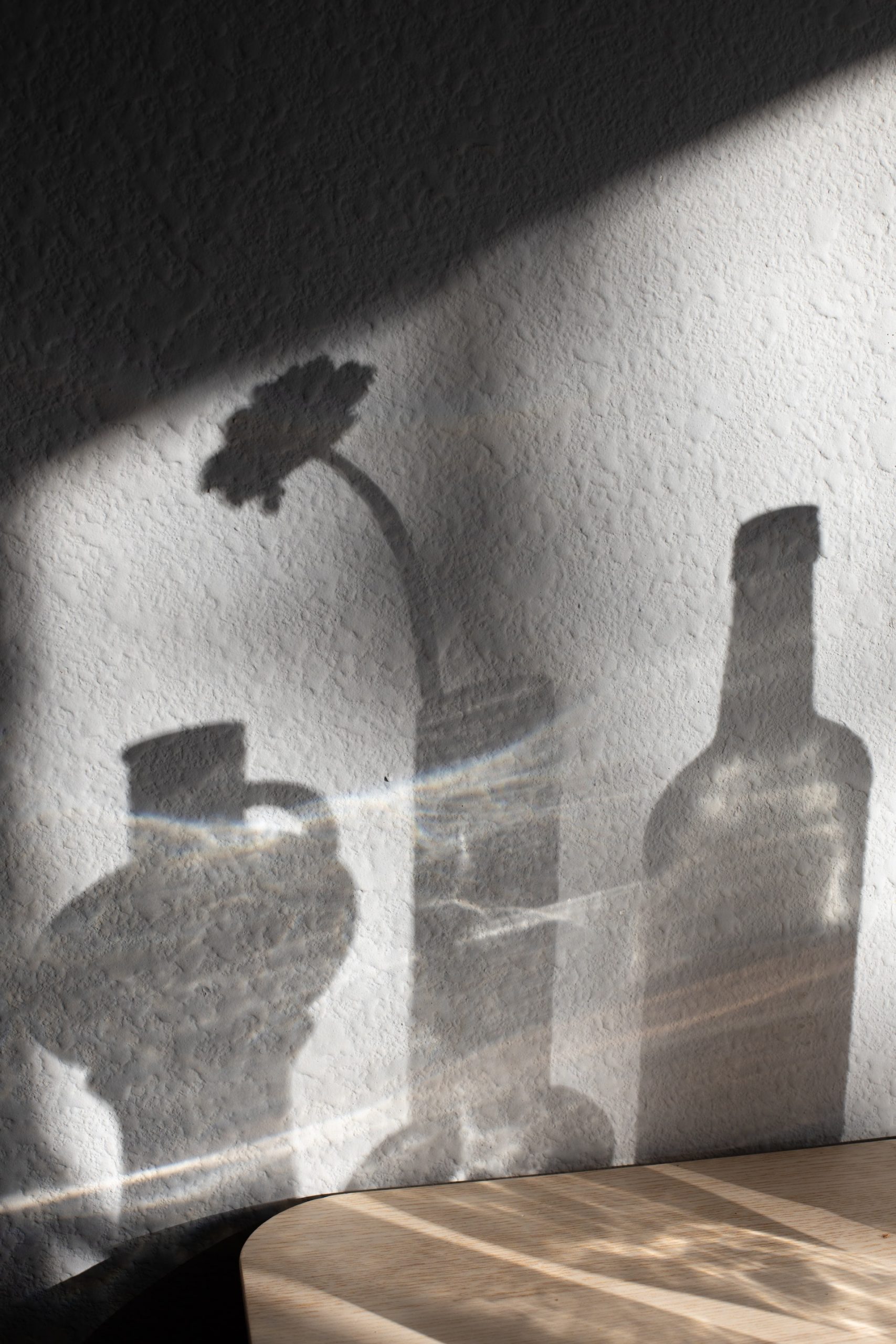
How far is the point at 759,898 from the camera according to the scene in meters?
0.85

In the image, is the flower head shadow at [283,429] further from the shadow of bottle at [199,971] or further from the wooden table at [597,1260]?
the wooden table at [597,1260]

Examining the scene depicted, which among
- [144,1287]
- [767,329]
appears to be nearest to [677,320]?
[767,329]

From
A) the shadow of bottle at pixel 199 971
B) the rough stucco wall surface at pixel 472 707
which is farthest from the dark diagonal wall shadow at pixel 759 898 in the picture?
the shadow of bottle at pixel 199 971

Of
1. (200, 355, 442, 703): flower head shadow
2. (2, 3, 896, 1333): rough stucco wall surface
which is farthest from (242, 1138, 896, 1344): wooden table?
(200, 355, 442, 703): flower head shadow

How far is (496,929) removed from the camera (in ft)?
2.66

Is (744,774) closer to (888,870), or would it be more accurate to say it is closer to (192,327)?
(888,870)

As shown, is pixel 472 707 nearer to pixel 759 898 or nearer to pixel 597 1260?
pixel 759 898

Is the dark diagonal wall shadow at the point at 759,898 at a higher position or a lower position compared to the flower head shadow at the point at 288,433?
lower

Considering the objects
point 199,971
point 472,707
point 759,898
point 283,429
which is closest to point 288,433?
point 283,429

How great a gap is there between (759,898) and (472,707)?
0.90ft

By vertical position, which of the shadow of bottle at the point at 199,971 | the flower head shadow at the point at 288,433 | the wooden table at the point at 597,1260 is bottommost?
the wooden table at the point at 597,1260

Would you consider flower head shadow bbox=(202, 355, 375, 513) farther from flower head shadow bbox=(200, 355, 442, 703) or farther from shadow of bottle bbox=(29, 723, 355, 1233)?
shadow of bottle bbox=(29, 723, 355, 1233)

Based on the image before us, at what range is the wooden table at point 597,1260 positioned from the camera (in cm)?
68

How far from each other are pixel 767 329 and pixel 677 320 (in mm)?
68
